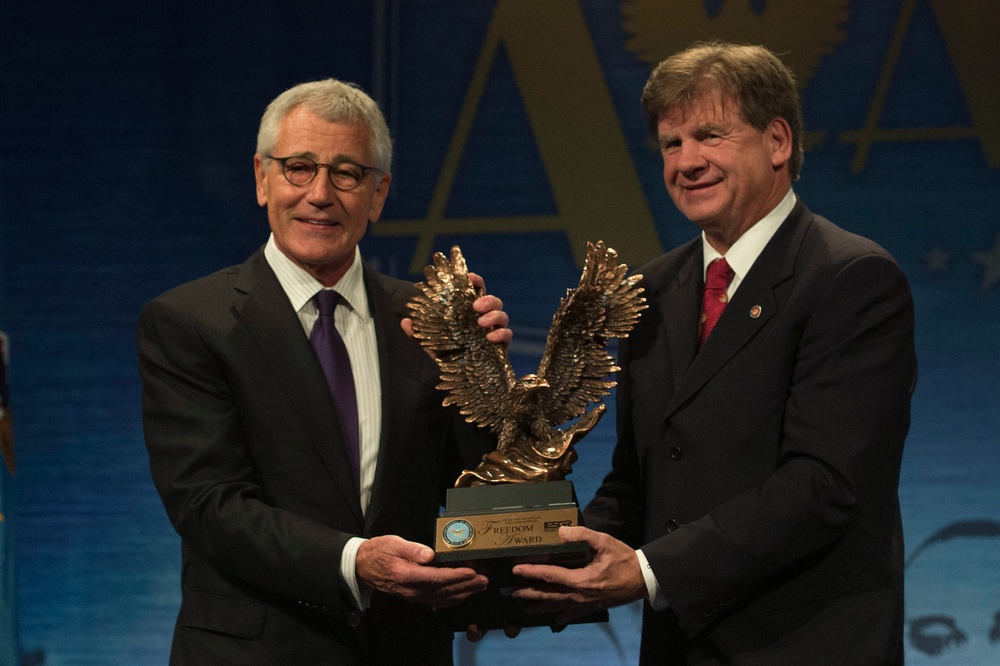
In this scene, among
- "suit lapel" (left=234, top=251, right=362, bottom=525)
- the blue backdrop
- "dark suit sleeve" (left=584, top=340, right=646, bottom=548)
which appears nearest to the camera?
"suit lapel" (left=234, top=251, right=362, bottom=525)

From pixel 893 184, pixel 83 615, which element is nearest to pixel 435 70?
pixel 893 184

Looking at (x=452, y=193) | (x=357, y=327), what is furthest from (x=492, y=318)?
(x=452, y=193)

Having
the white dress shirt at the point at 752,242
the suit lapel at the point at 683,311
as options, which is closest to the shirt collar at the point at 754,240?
the white dress shirt at the point at 752,242

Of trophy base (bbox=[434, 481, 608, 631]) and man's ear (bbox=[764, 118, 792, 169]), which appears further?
man's ear (bbox=[764, 118, 792, 169])

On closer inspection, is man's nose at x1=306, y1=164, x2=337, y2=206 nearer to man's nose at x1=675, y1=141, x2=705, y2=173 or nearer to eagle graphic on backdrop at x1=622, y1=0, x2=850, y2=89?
man's nose at x1=675, y1=141, x2=705, y2=173

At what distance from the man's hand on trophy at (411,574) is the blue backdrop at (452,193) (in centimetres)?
176

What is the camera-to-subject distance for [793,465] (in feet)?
6.82

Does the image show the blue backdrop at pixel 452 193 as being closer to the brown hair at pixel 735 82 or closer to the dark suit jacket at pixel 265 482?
the brown hair at pixel 735 82

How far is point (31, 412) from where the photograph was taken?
418cm

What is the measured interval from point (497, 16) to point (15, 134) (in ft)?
6.33

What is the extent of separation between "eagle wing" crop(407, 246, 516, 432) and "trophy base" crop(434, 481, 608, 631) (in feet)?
0.80

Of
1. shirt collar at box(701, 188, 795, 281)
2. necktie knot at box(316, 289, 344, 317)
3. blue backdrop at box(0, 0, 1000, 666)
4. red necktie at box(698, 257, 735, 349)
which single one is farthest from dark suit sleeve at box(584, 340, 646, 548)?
blue backdrop at box(0, 0, 1000, 666)

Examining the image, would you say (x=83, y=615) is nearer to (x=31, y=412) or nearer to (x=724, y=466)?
(x=31, y=412)

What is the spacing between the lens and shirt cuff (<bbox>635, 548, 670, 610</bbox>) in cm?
211
